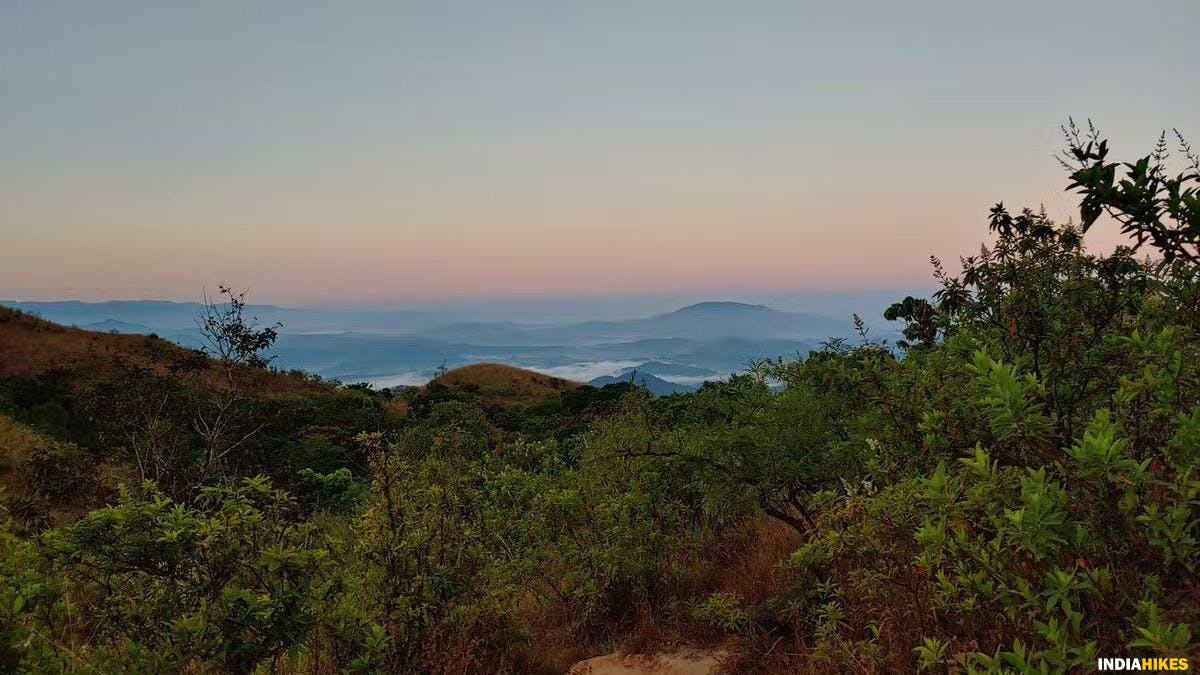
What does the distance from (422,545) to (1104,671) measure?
4.88 metres

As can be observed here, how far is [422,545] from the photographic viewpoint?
5539mm

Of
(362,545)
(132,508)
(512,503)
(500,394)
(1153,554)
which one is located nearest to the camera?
(1153,554)

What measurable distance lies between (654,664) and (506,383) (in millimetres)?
52780

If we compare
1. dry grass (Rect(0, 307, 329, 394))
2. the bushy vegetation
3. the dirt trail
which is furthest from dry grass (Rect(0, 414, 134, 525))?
dry grass (Rect(0, 307, 329, 394))

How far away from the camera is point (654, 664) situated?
6.27 m

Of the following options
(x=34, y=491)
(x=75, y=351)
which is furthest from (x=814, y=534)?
(x=75, y=351)

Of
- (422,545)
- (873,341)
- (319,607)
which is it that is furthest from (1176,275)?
(422,545)

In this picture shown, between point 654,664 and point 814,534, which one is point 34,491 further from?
point 814,534

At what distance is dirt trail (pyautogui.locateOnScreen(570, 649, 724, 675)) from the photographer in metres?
6.07

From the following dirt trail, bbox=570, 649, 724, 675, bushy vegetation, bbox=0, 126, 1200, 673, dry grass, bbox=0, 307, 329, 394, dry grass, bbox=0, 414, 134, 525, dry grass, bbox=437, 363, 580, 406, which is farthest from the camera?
dry grass, bbox=437, 363, 580, 406

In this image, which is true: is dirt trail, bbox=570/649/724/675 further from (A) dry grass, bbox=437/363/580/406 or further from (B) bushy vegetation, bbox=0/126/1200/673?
(A) dry grass, bbox=437/363/580/406

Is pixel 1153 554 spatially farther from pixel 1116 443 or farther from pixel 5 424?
pixel 5 424

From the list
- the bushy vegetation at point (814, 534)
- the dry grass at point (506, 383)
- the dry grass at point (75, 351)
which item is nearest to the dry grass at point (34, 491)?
the bushy vegetation at point (814, 534)

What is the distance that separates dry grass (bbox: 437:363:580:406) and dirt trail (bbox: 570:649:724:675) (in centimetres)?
4370
